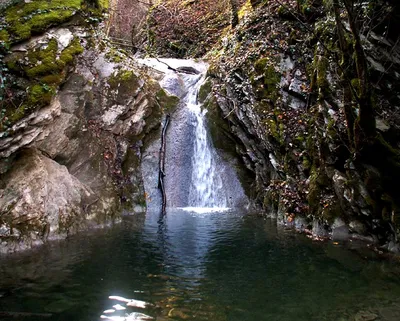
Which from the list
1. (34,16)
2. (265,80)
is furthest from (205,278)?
(265,80)

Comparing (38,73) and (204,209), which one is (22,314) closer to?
(38,73)

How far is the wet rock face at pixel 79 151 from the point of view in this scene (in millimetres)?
8250

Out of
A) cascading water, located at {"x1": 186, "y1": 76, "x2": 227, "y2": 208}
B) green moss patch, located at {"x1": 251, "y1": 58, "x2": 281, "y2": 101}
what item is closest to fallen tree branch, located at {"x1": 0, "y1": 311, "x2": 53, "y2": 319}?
green moss patch, located at {"x1": 251, "y1": 58, "x2": 281, "y2": 101}

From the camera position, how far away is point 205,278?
6281mm

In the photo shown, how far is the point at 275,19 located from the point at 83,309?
1260cm

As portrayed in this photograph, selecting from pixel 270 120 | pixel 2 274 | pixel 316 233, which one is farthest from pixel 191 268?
pixel 270 120

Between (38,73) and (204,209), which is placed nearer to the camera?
(38,73)

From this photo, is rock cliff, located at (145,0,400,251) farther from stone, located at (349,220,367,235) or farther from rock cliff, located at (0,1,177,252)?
rock cliff, located at (0,1,177,252)

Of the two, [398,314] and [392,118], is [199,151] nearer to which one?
[392,118]

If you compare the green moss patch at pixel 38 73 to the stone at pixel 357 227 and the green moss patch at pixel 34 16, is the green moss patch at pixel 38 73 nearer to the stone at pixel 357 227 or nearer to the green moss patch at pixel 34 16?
the green moss patch at pixel 34 16

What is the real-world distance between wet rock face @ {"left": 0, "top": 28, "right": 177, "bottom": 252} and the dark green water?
0.91 metres

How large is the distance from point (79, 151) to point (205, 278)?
6870mm

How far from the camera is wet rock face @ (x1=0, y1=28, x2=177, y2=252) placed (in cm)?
825

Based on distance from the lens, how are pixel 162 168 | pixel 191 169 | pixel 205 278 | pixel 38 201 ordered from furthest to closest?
pixel 191 169, pixel 162 168, pixel 38 201, pixel 205 278
